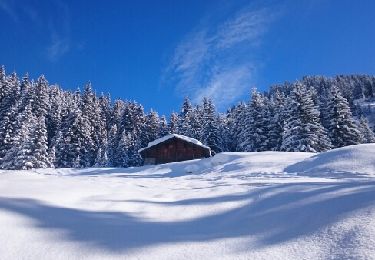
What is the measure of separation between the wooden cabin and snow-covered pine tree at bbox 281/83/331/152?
30.9ft

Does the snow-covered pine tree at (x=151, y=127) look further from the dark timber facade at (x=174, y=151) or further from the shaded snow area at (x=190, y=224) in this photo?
the shaded snow area at (x=190, y=224)

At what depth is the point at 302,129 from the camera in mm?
39344

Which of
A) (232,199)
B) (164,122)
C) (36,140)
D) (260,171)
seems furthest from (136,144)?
(232,199)

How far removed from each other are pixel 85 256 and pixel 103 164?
5455 cm

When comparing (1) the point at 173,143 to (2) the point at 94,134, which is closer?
(1) the point at 173,143

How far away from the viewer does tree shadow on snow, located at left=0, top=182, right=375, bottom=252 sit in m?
4.61

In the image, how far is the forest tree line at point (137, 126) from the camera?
134 feet

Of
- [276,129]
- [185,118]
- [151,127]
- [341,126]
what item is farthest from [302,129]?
[151,127]

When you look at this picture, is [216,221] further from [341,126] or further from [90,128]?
[90,128]

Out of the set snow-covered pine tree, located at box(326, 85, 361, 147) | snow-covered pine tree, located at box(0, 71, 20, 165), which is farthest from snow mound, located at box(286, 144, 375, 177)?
snow-covered pine tree, located at box(0, 71, 20, 165)

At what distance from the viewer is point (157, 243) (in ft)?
14.9

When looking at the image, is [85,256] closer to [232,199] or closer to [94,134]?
[232,199]

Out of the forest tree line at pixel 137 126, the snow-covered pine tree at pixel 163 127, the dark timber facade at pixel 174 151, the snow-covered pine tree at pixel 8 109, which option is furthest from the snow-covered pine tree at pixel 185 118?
the snow-covered pine tree at pixel 8 109

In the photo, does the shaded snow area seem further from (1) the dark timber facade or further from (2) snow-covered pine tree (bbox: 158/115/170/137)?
(2) snow-covered pine tree (bbox: 158/115/170/137)
